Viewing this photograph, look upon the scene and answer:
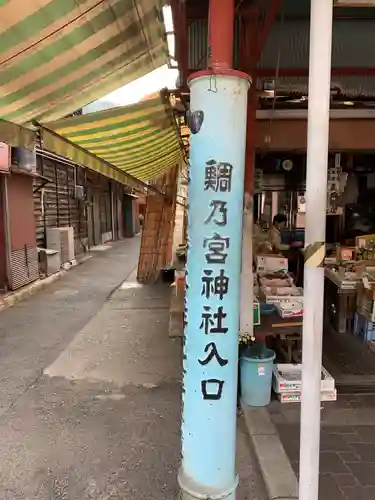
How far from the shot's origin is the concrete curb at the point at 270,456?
3480mm

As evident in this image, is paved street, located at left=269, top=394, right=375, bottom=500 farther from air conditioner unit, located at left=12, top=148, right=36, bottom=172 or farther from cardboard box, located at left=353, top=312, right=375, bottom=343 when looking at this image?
air conditioner unit, located at left=12, top=148, right=36, bottom=172

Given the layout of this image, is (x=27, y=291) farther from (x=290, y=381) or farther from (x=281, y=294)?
(x=290, y=381)

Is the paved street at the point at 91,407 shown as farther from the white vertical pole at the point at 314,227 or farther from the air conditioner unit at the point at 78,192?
the air conditioner unit at the point at 78,192

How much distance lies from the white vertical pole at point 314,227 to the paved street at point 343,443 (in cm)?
133

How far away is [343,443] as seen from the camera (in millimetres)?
4211

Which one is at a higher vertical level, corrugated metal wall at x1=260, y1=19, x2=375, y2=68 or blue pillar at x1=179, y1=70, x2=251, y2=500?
corrugated metal wall at x1=260, y1=19, x2=375, y2=68

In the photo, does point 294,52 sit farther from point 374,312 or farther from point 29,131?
point 374,312

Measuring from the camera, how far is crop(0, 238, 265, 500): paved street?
148 inches

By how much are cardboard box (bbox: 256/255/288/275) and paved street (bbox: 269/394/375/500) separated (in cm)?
233

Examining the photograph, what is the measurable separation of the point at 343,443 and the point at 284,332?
1.50 metres

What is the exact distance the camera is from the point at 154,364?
261 inches

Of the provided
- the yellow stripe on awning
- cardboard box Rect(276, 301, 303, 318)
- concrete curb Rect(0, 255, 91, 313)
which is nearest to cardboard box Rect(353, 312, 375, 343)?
cardboard box Rect(276, 301, 303, 318)

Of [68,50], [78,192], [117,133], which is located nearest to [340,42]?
[117,133]

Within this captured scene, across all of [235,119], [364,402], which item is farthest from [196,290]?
[364,402]
